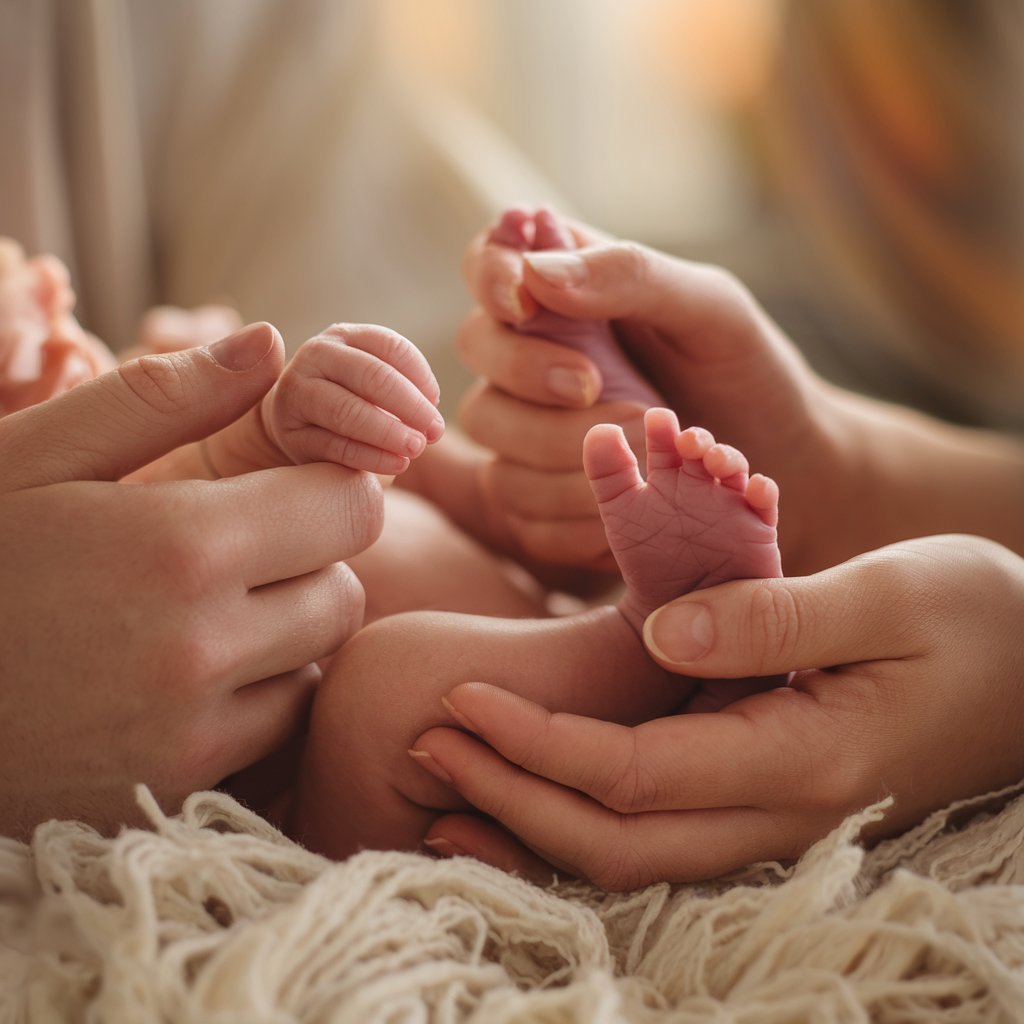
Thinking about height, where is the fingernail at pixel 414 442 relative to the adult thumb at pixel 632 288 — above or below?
below

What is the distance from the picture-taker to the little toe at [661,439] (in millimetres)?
578

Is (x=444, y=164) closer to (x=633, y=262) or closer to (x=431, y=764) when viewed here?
(x=633, y=262)

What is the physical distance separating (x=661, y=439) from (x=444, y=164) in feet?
3.45

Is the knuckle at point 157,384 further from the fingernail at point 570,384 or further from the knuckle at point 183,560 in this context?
the fingernail at point 570,384

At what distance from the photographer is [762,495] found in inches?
22.8

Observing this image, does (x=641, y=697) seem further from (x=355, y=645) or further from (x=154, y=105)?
(x=154, y=105)

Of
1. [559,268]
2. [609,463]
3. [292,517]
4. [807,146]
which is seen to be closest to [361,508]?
[292,517]

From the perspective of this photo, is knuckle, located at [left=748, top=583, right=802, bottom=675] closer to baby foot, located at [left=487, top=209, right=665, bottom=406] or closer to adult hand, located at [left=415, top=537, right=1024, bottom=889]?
adult hand, located at [left=415, top=537, right=1024, bottom=889]

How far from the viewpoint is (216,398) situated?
2.03 feet

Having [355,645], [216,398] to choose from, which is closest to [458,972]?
[355,645]

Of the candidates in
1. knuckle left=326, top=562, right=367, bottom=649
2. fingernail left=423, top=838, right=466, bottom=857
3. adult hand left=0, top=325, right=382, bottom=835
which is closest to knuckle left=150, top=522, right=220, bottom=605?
adult hand left=0, top=325, right=382, bottom=835

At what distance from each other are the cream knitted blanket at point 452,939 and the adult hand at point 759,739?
35 mm

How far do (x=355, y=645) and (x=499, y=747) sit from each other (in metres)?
0.13

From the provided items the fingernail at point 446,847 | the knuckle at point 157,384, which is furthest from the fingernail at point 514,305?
the fingernail at point 446,847
